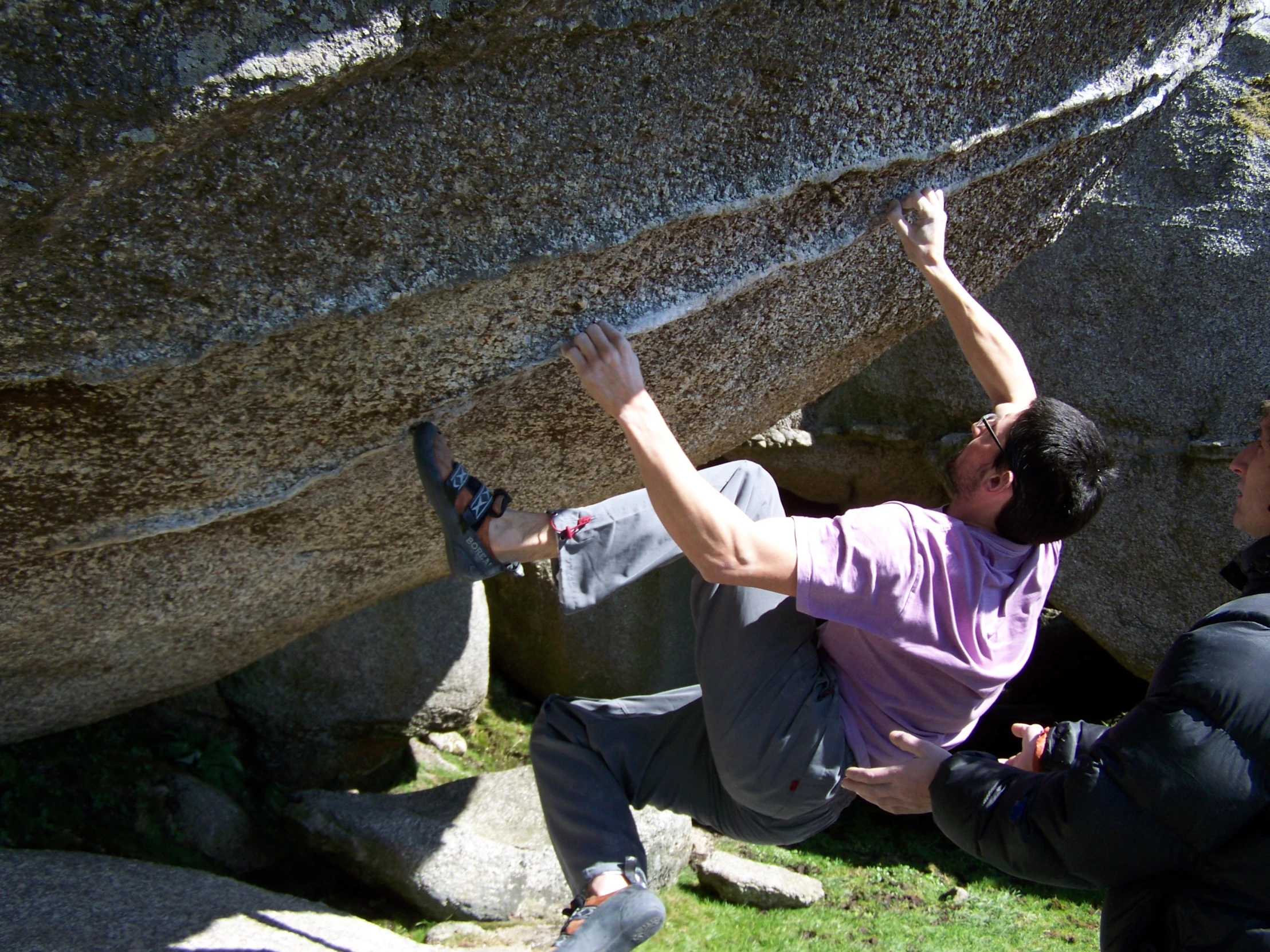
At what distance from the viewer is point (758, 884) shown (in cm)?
371

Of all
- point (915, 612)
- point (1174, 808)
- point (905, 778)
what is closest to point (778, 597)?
point (915, 612)

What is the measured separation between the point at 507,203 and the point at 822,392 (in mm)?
1576

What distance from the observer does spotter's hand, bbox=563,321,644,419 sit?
6.66 ft

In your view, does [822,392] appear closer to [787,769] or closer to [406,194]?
[787,769]

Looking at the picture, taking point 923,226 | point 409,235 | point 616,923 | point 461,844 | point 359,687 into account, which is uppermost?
point 409,235

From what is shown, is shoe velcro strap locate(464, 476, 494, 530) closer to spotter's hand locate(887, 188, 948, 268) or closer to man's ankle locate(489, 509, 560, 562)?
man's ankle locate(489, 509, 560, 562)

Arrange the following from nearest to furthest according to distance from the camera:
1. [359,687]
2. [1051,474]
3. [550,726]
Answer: [1051,474] < [550,726] < [359,687]

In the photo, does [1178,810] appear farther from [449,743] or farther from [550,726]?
[449,743]

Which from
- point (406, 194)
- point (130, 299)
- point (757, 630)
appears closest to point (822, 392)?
point (757, 630)

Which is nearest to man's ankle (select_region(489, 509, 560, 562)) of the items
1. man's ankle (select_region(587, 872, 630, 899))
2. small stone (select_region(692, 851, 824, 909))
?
man's ankle (select_region(587, 872, 630, 899))

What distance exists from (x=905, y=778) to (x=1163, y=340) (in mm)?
2754

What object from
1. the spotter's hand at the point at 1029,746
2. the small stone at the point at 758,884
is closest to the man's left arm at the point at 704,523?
the spotter's hand at the point at 1029,746

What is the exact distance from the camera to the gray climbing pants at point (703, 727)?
7.21 feet

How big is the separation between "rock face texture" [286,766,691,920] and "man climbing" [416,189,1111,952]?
2.82ft
